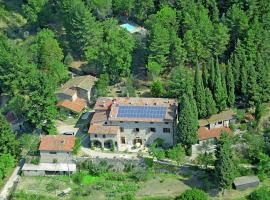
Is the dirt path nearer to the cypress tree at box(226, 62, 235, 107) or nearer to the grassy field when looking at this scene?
the grassy field

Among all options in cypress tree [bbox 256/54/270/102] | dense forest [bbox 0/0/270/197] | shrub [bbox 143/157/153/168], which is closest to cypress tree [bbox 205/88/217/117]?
dense forest [bbox 0/0/270/197]

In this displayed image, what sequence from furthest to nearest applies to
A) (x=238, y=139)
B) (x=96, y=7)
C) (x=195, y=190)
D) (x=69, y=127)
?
1. (x=96, y=7)
2. (x=69, y=127)
3. (x=238, y=139)
4. (x=195, y=190)

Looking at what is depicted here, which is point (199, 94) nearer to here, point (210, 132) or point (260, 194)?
point (210, 132)

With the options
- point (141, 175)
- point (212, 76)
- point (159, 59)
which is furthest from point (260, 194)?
point (159, 59)

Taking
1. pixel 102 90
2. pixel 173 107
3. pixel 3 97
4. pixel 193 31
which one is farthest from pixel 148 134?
pixel 3 97

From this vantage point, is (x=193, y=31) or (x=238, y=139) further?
(x=193, y=31)

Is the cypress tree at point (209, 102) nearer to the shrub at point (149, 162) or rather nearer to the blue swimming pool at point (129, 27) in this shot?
the shrub at point (149, 162)

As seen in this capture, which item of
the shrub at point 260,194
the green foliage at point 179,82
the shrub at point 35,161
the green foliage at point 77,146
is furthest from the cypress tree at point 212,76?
the shrub at point 35,161

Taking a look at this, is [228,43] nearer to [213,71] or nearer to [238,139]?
[213,71]
